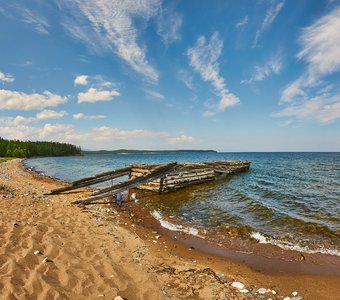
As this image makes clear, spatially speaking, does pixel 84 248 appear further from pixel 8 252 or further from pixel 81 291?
pixel 81 291

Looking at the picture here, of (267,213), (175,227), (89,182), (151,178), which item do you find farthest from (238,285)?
(89,182)

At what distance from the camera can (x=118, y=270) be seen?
20.6 ft

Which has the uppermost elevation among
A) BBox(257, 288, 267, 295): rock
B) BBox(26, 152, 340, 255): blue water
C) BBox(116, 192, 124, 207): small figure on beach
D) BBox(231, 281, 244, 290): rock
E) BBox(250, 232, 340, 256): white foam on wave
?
BBox(116, 192, 124, 207): small figure on beach

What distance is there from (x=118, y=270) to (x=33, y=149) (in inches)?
5339

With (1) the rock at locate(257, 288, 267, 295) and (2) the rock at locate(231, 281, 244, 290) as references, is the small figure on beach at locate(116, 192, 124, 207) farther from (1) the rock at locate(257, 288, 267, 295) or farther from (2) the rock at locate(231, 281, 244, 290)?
(1) the rock at locate(257, 288, 267, 295)

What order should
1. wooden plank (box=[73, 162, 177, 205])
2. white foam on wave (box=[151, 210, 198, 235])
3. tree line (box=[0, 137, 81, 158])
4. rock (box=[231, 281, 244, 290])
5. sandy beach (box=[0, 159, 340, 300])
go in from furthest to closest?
1. tree line (box=[0, 137, 81, 158])
2. wooden plank (box=[73, 162, 177, 205])
3. white foam on wave (box=[151, 210, 198, 235])
4. rock (box=[231, 281, 244, 290])
5. sandy beach (box=[0, 159, 340, 300])

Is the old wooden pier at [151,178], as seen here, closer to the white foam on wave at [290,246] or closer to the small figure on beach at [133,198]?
the small figure on beach at [133,198]

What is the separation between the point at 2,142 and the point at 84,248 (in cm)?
11228

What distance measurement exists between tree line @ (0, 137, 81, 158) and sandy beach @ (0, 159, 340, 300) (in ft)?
353

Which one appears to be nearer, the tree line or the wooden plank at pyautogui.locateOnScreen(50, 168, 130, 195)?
the wooden plank at pyautogui.locateOnScreen(50, 168, 130, 195)

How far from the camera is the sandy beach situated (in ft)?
17.2

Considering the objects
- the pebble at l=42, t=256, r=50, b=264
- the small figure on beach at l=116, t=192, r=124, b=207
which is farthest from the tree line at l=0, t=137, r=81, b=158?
the pebble at l=42, t=256, r=50, b=264

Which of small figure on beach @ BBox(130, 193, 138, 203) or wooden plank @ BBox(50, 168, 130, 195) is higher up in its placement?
wooden plank @ BBox(50, 168, 130, 195)

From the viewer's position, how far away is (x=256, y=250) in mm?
8977
